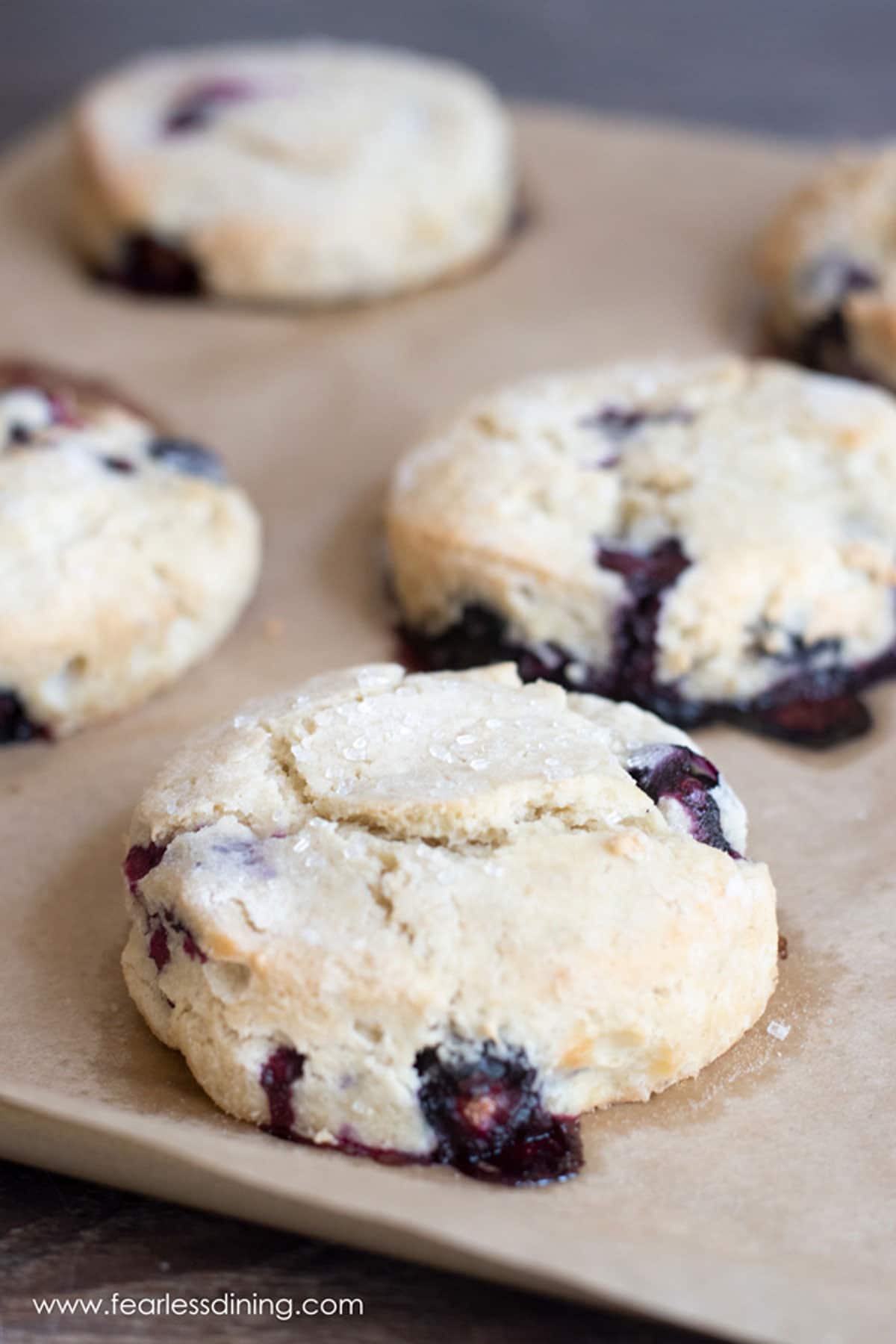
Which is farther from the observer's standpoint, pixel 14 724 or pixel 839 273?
pixel 839 273

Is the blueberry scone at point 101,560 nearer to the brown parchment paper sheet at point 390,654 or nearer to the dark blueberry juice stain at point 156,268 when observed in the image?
the brown parchment paper sheet at point 390,654

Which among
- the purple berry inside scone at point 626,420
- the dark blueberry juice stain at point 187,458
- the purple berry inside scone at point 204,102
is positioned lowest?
the dark blueberry juice stain at point 187,458

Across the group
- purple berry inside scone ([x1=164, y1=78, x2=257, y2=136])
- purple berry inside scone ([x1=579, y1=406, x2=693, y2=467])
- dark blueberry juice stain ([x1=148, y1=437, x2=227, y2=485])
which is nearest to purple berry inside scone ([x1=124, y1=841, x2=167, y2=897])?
dark blueberry juice stain ([x1=148, y1=437, x2=227, y2=485])

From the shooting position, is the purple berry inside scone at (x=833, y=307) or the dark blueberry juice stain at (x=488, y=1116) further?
the purple berry inside scone at (x=833, y=307)

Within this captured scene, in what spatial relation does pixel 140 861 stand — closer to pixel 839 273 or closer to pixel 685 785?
pixel 685 785

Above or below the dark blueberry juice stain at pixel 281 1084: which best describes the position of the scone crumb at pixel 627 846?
above

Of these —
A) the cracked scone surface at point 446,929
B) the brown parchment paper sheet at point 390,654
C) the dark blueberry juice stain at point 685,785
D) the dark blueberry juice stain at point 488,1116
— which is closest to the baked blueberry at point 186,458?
the brown parchment paper sheet at point 390,654

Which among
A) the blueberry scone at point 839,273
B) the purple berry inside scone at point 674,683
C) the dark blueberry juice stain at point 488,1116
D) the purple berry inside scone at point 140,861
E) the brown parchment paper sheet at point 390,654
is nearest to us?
the brown parchment paper sheet at point 390,654

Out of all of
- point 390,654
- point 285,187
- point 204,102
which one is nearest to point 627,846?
point 390,654
